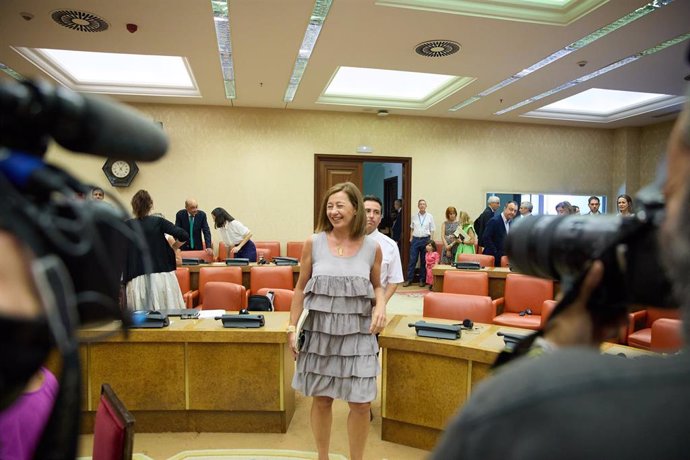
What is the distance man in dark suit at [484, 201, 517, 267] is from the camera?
687 centimetres

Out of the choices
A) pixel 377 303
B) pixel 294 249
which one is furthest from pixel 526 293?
pixel 294 249

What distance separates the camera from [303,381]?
6.82ft

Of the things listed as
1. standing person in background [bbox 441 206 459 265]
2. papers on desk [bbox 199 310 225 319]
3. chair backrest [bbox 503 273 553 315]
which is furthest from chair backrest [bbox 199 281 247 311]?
standing person in background [bbox 441 206 459 265]

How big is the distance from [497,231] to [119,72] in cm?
623

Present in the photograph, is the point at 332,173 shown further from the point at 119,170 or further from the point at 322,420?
the point at 322,420

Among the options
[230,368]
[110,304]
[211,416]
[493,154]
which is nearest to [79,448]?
[110,304]

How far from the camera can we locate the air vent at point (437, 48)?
4.95 m

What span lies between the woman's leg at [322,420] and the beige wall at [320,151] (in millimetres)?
6452

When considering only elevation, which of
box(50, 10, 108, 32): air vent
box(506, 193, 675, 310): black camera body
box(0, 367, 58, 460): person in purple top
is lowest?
box(0, 367, 58, 460): person in purple top

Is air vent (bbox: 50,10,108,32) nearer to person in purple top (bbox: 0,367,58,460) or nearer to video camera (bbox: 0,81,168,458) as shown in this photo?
person in purple top (bbox: 0,367,58,460)

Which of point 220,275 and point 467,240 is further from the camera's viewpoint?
point 467,240

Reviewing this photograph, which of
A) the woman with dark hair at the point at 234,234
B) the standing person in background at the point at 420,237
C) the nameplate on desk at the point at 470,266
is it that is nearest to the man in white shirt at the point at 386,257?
the nameplate on desk at the point at 470,266

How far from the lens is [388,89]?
7.86 m

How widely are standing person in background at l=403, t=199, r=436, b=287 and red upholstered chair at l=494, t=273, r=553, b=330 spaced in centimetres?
393
